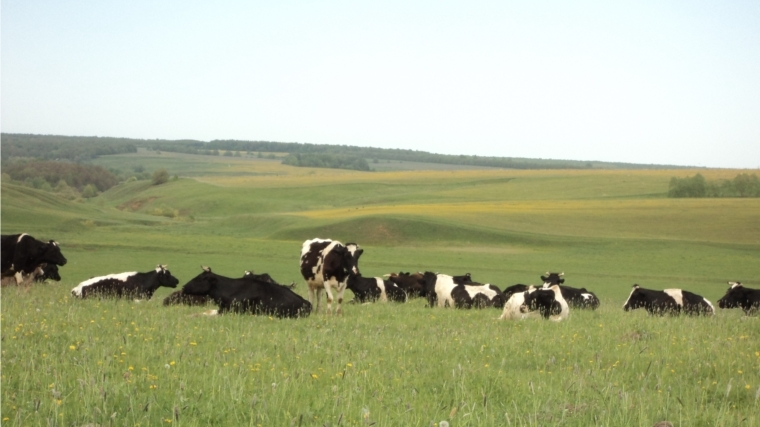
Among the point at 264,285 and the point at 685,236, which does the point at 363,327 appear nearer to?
the point at 264,285

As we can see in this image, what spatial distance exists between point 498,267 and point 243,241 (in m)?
18.5

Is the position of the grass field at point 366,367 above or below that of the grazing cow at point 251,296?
above

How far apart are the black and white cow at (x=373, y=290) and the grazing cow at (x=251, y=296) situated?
7074 millimetres

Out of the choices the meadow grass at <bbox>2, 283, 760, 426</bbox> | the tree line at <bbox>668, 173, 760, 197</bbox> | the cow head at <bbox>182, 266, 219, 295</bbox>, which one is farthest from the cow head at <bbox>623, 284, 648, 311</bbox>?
the tree line at <bbox>668, 173, 760, 197</bbox>

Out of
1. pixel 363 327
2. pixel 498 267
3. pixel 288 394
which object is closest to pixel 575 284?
pixel 498 267

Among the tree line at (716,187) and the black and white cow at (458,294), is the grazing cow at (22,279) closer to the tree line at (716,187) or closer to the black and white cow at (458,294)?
the black and white cow at (458,294)

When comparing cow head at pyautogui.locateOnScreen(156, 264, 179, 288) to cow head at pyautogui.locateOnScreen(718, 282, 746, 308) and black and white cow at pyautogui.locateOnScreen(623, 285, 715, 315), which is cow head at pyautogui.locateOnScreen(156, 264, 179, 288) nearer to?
black and white cow at pyautogui.locateOnScreen(623, 285, 715, 315)

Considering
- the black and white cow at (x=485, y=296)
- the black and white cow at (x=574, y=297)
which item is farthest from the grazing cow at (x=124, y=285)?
the black and white cow at (x=574, y=297)

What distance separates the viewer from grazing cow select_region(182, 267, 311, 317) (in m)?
16.0

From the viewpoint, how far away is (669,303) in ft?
67.4

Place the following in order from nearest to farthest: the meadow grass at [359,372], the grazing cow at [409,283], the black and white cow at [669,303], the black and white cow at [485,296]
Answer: the meadow grass at [359,372], the black and white cow at [669,303], the black and white cow at [485,296], the grazing cow at [409,283]

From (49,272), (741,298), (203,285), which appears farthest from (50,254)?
(741,298)

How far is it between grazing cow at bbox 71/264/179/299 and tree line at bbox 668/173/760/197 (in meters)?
88.4

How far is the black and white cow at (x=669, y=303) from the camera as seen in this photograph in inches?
793
